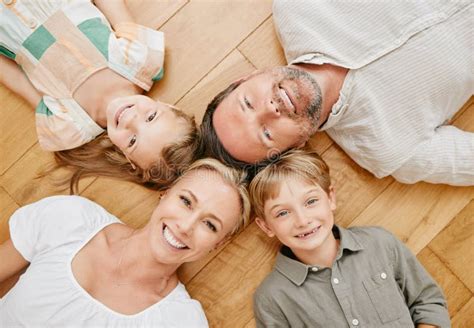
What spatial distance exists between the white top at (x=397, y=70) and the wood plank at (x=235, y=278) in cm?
41

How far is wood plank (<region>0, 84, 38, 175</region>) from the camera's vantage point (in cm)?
148

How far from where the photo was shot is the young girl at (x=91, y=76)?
1302 millimetres

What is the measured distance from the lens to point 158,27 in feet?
4.84

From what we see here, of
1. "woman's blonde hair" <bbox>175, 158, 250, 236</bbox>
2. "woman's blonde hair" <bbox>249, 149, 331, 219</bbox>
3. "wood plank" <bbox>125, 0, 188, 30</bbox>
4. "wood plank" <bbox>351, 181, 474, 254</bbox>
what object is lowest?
"wood plank" <bbox>351, 181, 474, 254</bbox>

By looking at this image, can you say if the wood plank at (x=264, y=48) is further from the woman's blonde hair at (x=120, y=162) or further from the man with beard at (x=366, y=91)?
the woman's blonde hair at (x=120, y=162)

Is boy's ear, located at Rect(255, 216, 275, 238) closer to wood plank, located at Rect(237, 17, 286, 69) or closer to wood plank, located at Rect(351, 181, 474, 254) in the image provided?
wood plank, located at Rect(351, 181, 474, 254)

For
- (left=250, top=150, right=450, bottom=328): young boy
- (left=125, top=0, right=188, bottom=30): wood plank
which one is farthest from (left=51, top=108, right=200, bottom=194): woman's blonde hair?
(left=125, top=0, right=188, bottom=30): wood plank

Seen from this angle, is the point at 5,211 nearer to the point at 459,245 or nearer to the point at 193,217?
the point at 193,217

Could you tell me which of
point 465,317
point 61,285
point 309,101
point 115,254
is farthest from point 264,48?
point 465,317

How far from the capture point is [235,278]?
1.45 m

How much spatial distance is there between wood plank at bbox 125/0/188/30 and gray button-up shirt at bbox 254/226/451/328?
82 cm

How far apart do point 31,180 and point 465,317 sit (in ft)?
4.59

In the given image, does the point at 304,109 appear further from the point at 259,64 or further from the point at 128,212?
the point at 128,212

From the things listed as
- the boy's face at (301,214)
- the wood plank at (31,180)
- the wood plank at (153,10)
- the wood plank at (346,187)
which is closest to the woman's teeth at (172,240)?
the boy's face at (301,214)
